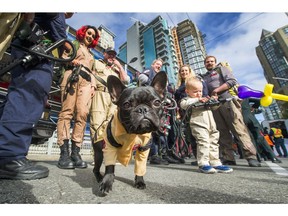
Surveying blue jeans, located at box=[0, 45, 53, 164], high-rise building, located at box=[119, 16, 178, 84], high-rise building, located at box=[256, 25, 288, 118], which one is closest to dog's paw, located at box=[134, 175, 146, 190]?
blue jeans, located at box=[0, 45, 53, 164]

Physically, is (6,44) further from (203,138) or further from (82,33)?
(203,138)

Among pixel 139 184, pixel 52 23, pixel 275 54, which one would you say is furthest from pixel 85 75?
pixel 275 54

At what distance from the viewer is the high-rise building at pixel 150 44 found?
174 feet

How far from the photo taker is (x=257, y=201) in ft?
3.26

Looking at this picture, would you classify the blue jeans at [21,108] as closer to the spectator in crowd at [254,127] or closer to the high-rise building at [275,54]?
the spectator in crowd at [254,127]

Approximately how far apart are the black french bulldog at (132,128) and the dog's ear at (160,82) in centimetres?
21

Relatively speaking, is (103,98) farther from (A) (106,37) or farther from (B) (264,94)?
(A) (106,37)

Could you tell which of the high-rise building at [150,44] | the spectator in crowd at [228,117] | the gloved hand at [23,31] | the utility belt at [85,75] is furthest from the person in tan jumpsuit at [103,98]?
the high-rise building at [150,44]

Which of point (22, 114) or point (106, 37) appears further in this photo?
point (106, 37)

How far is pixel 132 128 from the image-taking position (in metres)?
1.33

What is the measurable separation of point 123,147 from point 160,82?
76 cm

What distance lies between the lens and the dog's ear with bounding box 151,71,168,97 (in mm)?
1703

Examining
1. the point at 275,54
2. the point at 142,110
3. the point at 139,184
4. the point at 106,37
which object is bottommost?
the point at 139,184
